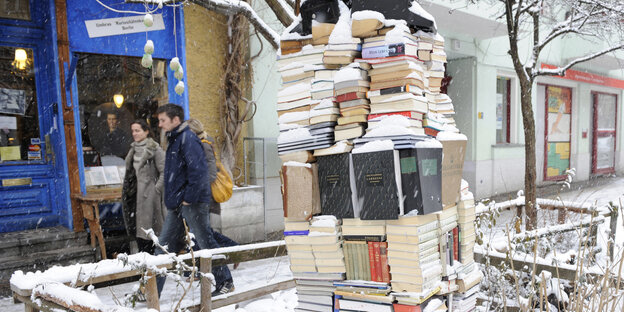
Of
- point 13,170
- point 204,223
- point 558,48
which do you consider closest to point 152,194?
point 204,223

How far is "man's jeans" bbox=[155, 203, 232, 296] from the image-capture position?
441cm

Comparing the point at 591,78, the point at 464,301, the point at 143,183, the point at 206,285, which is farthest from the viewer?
the point at 591,78

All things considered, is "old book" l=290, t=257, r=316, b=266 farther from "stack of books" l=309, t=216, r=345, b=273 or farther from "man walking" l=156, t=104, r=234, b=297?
"man walking" l=156, t=104, r=234, b=297

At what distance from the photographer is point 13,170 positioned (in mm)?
5969

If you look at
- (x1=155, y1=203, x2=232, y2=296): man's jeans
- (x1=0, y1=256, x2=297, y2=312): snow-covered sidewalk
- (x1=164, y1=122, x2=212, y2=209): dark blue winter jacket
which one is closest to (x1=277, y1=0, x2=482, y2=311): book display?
(x1=0, y1=256, x2=297, y2=312): snow-covered sidewalk

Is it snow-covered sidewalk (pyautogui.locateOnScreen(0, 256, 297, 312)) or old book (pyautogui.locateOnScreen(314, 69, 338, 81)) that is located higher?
old book (pyautogui.locateOnScreen(314, 69, 338, 81))

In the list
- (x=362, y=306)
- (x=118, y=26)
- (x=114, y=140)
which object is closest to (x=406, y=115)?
(x=362, y=306)

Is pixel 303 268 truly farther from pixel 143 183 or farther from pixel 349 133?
pixel 143 183

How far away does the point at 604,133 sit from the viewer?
1777 cm

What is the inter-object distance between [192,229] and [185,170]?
0.58 metres

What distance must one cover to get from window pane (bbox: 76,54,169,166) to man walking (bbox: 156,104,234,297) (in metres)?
2.86

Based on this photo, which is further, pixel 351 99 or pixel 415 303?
pixel 351 99

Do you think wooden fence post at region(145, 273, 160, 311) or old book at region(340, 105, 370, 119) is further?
wooden fence post at region(145, 273, 160, 311)

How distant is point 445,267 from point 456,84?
1045 centimetres
